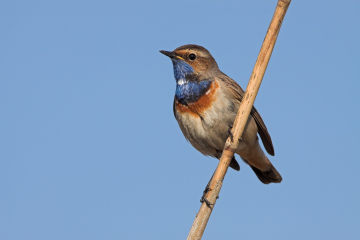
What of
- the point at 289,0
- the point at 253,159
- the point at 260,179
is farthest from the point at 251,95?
the point at 260,179

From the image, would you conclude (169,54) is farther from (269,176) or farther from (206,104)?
(269,176)

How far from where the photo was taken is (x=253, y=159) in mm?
8992

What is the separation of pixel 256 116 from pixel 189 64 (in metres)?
1.64

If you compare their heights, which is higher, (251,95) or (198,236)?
(251,95)

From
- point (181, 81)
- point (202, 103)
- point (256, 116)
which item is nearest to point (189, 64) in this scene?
point (181, 81)

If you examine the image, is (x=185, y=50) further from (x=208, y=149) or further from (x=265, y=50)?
(x=265, y=50)

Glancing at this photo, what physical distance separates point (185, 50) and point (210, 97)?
3.56 ft

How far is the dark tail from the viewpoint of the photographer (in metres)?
9.42

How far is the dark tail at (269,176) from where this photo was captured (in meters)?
9.42

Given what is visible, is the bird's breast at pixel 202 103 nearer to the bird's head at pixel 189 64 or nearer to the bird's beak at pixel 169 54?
the bird's head at pixel 189 64

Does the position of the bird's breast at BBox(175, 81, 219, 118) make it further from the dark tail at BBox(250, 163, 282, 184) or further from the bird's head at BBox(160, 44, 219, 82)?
the dark tail at BBox(250, 163, 282, 184)

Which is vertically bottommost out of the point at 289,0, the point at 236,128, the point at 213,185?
the point at 213,185

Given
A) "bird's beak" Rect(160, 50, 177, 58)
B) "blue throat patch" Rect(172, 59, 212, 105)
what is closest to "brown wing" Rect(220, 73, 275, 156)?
"blue throat patch" Rect(172, 59, 212, 105)

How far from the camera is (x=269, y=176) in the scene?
955cm
